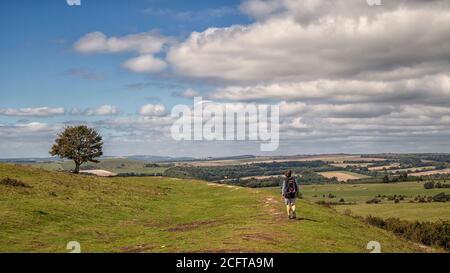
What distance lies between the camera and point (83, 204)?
4062cm

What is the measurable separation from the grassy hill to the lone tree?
27865 millimetres

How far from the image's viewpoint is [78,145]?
274 feet

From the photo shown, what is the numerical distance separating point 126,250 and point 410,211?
9561cm

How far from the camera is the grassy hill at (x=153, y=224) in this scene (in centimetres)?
2308

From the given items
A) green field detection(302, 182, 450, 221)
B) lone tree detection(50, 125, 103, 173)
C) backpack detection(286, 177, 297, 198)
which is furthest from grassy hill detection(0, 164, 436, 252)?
green field detection(302, 182, 450, 221)

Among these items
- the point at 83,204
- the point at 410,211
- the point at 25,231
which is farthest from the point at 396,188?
the point at 25,231

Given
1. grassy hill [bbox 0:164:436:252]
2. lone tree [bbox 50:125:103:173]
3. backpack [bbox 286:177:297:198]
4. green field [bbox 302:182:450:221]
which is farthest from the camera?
green field [bbox 302:182:450:221]

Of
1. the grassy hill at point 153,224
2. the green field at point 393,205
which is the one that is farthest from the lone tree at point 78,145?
the green field at point 393,205

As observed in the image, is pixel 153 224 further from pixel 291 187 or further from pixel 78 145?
pixel 78 145

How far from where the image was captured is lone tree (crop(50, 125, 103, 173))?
82613mm

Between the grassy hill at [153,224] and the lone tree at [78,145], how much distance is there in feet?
91.4

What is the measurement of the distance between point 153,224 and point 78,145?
2109 inches

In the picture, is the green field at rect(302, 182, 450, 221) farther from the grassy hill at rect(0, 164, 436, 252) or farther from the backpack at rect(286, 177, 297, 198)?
the backpack at rect(286, 177, 297, 198)
